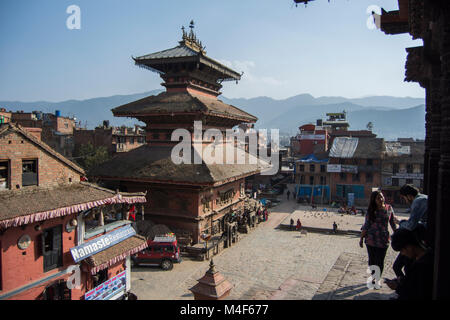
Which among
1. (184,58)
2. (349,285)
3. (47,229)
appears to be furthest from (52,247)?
(184,58)

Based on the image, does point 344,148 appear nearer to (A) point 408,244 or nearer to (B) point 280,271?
(B) point 280,271

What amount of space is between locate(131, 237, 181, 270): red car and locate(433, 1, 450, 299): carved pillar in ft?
51.2

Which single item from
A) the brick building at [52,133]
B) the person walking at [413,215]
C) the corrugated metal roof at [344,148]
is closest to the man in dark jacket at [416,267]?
the person walking at [413,215]

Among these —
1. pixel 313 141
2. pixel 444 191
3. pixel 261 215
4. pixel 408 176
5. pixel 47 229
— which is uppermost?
pixel 313 141

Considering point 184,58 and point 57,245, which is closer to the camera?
point 57,245

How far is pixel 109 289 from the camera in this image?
14.2 metres

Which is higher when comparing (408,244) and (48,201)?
(408,244)

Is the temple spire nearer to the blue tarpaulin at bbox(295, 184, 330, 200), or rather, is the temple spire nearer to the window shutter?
the window shutter

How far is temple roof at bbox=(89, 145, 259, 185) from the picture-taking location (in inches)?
841

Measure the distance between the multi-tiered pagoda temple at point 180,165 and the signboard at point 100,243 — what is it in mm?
6384

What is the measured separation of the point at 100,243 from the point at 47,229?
248cm

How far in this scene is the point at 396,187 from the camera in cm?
4578
